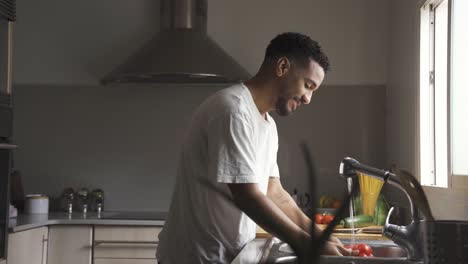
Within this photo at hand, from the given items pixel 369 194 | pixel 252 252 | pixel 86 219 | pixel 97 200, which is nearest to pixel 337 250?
pixel 252 252

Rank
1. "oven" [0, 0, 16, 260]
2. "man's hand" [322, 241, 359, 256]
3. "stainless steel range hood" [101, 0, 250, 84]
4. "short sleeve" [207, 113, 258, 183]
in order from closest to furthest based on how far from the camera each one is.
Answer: "short sleeve" [207, 113, 258, 183]
"man's hand" [322, 241, 359, 256]
"oven" [0, 0, 16, 260]
"stainless steel range hood" [101, 0, 250, 84]

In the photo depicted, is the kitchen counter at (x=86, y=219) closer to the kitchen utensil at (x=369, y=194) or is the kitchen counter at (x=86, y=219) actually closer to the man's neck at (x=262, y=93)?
the kitchen utensil at (x=369, y=194)

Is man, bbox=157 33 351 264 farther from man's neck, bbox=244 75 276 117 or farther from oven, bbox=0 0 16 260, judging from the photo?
oven, bbox=0 0 16 260

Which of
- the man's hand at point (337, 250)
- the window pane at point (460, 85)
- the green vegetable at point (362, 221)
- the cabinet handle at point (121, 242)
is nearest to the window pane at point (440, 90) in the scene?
the green vegetable at point (362, 221)

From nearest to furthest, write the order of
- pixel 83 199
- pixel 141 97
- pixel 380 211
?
pixel 380 211 < pixel 83 199 < pixel 141 97

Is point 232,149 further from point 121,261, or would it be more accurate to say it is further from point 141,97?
Answer: point 141,97

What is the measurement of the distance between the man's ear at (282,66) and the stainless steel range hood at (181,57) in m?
1.70

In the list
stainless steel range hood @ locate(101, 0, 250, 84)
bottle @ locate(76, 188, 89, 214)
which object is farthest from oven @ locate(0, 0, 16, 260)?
bottle @ locate(76, 188, 89, 214)

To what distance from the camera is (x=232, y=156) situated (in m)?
1.83

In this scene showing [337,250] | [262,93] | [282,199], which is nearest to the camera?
[337,250]

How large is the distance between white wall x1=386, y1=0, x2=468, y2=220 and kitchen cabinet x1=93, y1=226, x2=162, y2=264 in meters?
1.31

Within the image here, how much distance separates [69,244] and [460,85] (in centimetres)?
210

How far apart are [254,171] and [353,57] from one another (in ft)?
8.30

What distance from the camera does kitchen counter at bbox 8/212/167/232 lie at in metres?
3.49
